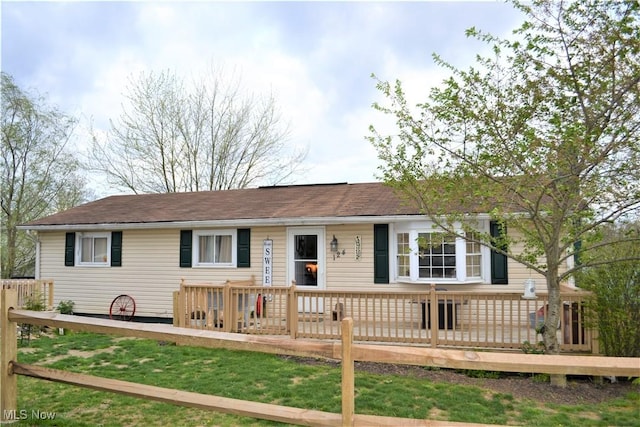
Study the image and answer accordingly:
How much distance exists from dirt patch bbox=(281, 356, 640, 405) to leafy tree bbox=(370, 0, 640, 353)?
1.87ft

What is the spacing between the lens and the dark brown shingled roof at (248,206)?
10.1 meters

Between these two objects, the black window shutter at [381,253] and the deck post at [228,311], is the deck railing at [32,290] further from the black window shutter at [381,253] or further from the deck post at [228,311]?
the black window shutter at [381,253]

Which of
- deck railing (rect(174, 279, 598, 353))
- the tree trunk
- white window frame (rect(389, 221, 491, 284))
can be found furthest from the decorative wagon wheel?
the tree trunk

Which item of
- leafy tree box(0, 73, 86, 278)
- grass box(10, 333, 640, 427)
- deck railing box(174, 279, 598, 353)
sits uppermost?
leafy tree box(0, 73, 86, 278)

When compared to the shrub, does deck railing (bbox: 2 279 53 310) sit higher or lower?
higher

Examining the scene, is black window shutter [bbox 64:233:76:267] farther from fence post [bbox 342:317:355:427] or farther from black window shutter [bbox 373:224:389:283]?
fence post [bbox 342:317:355:427]

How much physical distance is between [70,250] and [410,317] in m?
9.93

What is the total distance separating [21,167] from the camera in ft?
63.1

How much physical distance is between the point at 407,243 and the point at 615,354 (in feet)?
14.4

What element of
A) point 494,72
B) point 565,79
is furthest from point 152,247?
point 565,79

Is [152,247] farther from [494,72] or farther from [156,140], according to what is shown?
[156,140]

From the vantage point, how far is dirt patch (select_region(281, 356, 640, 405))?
17.8ft

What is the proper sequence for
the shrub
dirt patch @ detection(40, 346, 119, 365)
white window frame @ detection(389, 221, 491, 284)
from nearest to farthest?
dirt patch @ detection(40, 346, 119, 365)
white window frame @ detection(389, 221, 491, 284)
the shrub

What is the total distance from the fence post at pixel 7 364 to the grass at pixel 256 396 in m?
0.27
